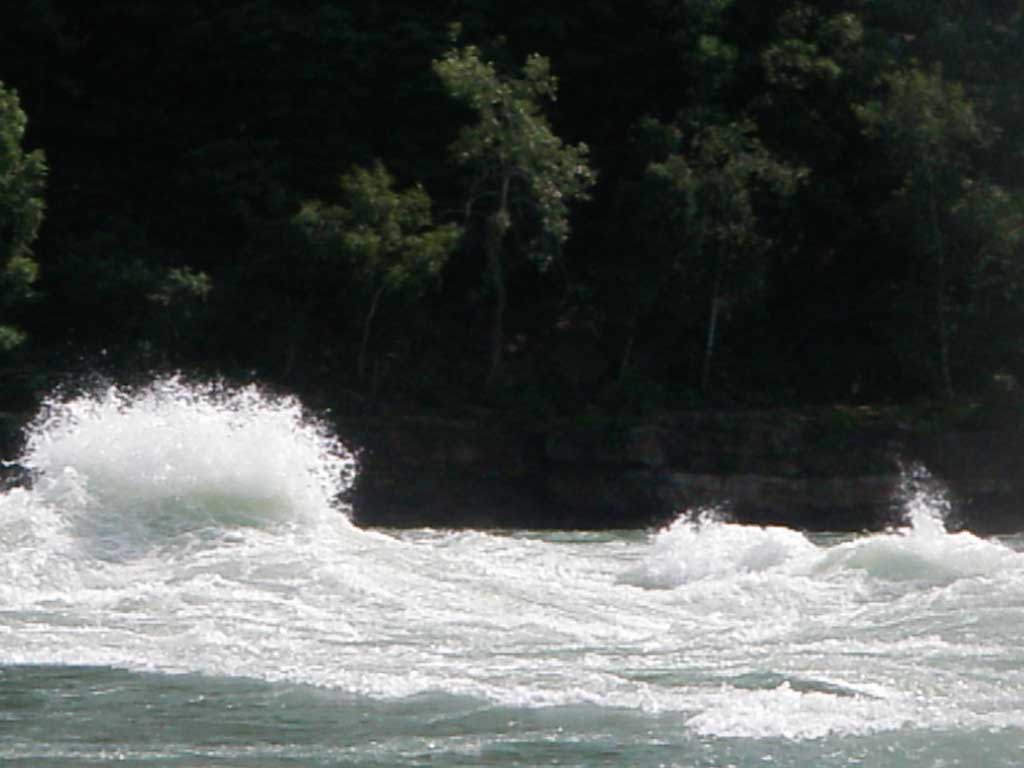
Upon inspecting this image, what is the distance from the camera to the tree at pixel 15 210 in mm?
32594

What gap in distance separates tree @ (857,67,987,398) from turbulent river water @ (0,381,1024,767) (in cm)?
1165

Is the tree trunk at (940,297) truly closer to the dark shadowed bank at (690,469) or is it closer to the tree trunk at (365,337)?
the dark shadowed bank at (690,469)

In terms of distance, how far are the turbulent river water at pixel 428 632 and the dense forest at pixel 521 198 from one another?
8.92 m

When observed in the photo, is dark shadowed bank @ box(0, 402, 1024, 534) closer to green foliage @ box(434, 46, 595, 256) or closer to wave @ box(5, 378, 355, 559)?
green foliage @ box(434, 46, 595, 256)

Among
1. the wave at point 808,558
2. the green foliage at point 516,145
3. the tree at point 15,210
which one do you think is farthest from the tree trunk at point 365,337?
the wave at point 808,558

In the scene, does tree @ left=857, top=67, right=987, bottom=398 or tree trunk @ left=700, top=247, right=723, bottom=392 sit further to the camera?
tree trunk @ left=700, top=247, right=723, bottom=392

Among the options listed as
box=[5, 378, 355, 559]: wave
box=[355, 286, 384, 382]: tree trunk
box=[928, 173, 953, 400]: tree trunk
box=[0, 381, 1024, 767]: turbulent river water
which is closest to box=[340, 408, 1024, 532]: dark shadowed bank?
box=[928, 173, 953, 400]: tree trunk

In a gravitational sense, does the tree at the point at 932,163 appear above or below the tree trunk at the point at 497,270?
above

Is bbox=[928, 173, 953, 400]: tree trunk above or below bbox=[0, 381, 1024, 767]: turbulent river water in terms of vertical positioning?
above

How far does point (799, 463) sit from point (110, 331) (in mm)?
11508

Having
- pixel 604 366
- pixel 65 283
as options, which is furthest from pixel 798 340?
pixel 65 283

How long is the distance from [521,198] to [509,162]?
76 centimetres

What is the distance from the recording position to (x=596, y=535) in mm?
28859

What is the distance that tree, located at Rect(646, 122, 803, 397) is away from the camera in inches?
1382
